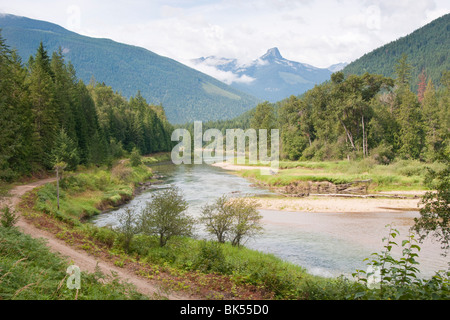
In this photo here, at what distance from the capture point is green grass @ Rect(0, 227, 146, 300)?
6.73 metres

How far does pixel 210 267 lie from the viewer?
13438 millimetres

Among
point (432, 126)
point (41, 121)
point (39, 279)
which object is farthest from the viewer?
point (432, 126)

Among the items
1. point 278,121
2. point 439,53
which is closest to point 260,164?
point 278,121

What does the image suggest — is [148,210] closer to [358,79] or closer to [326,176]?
[326,176]

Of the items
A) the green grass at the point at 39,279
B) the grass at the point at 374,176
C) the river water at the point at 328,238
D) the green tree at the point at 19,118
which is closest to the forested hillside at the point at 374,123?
the grass at the point at 374,176

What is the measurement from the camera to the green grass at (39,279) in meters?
6.73

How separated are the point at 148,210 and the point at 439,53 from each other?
222 metres

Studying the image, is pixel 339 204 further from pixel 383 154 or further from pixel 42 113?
pixel 42 113

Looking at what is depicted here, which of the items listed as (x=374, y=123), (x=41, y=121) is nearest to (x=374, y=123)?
(x=374, y=123)

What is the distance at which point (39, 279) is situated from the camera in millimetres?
7113

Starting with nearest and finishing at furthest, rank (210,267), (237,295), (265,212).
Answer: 1. (237,295)
2. (210,267)
3. (265,212)

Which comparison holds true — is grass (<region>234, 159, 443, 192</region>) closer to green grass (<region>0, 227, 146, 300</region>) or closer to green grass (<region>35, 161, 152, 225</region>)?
green grass (<region>35, 161, 152, 225</region>)

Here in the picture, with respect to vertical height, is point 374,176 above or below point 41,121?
below
